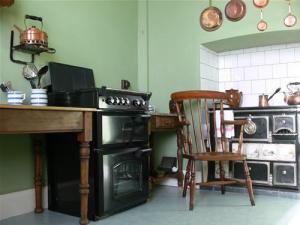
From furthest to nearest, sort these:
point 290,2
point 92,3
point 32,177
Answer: point 92,3 < point 290,2 < point 32,177

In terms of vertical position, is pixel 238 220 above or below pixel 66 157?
below

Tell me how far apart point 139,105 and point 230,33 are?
1.35 m

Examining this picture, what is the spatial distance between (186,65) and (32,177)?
1950 mm

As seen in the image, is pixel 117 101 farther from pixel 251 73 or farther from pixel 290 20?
pixel 251 73

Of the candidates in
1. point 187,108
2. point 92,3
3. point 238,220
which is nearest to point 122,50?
point 92,3

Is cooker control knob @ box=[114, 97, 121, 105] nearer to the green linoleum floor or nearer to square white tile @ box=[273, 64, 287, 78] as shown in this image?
the green linoleum floor

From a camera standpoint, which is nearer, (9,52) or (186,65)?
(9,52)

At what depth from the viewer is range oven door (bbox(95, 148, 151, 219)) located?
7.26ft

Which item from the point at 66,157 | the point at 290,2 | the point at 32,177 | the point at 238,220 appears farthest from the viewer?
the point at 290,2

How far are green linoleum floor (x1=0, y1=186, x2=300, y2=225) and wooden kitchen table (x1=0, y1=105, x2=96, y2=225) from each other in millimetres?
334

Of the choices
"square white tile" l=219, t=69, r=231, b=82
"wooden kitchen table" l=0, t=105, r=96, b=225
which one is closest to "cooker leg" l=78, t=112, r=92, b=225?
"wooden kitchen table" l=0, t=105, r=96, b=225

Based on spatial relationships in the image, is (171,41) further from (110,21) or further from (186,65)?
(110,21)

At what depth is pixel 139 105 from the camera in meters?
2.56

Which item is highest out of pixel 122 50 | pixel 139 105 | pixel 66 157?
pixel 122 50
